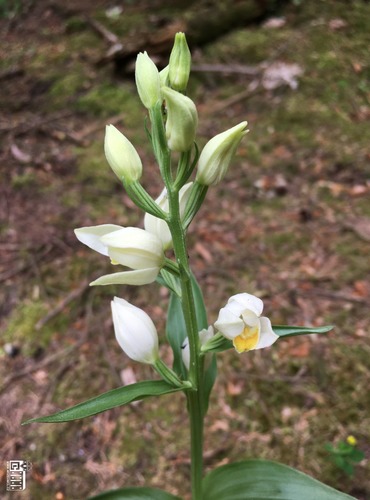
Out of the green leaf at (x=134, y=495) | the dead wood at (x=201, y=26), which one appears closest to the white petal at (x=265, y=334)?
the green leaf at (x=134, y=495)

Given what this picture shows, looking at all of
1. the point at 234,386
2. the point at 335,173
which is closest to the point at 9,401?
the point at 234,386

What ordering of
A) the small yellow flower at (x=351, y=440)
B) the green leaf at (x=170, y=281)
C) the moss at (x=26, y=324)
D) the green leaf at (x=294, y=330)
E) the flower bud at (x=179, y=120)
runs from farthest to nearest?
the moss at (x=26, y=324)
the small yellow flower at (x=351, y=440)
the green leaf at (x=170, y=281)
the green leaf at (x=294, y=330)
the flower bud at (x=179, y=120)

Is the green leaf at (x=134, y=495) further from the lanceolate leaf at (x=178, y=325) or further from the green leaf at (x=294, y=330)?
the green leaf at (x=294, y=330)

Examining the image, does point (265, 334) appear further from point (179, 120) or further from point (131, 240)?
point (179, 120)

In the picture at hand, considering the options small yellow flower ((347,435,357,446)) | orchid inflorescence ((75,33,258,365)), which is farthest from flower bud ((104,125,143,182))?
small yellow flower ((347,435,357,446))

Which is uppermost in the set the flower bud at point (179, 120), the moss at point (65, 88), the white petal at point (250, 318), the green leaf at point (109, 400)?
the flower bud at point (179, 120)
